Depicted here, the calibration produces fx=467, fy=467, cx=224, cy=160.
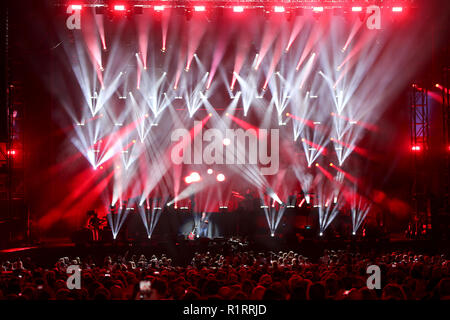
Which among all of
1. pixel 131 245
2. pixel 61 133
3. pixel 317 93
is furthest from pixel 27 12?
pixel 317 93

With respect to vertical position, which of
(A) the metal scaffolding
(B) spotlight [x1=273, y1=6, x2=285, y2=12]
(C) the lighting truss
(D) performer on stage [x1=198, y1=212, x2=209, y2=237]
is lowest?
(D) performer on stage [x1=198, y1=212, x2=209, y2=237]

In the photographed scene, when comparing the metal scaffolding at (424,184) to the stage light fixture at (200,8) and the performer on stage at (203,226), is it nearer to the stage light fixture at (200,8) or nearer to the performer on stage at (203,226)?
the performer on stage at (203,226)

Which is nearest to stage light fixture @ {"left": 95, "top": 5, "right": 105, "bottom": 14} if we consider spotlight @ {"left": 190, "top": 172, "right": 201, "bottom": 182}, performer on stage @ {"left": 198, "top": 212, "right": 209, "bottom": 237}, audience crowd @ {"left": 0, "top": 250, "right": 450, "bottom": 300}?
audience crowd @ {"left": 0, "top": 250, "right": 450, "bottom": 300}

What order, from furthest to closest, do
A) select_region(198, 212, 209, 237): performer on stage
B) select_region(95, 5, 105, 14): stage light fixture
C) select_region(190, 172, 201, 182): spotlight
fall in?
select_region(190, 172, 201, 182): spotlight
select_region(198, 212, 209, 237): performer on stage
select_region(95, 5, 105, 14): stage light fixture

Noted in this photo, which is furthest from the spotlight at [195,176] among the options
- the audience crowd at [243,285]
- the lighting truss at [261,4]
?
the audience crowd at [243,285]

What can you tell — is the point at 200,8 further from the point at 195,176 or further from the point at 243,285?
the point at 243,285

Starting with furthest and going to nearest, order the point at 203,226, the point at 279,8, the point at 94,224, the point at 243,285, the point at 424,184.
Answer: the point at 203,226
the point at 94,224
the point at 424,184
the point at 279,8
the point at 243,285

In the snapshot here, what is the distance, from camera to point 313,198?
1864cm

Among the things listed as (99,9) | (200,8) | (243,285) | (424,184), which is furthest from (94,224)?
(424,184)

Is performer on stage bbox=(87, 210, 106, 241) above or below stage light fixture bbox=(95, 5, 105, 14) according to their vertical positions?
below

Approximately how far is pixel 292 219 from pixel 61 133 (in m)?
9.01

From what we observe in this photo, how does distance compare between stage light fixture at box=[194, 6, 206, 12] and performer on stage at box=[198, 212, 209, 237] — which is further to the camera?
performer on stage at box=[198, 212, 209, 237]

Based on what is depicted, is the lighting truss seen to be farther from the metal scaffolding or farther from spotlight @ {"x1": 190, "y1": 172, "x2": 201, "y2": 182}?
spotlight @ {"x1": 190, "y1": 172, "x2": 201, "y2": 182}
